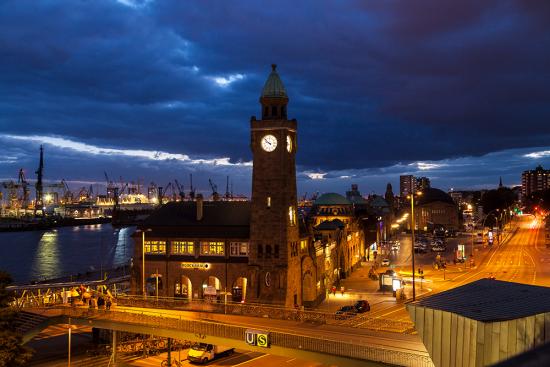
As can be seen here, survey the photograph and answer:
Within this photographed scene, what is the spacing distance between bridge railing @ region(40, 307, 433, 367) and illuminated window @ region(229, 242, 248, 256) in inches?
926

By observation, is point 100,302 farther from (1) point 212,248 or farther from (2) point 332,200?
(2) point 332,200

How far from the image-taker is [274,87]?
221ft

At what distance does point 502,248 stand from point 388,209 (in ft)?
172

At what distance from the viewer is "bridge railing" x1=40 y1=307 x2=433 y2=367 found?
30500 millimetres

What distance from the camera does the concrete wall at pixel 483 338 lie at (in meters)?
24.7

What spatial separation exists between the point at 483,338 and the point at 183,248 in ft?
163

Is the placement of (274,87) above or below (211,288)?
above

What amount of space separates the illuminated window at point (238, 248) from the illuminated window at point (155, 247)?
9.39 meters

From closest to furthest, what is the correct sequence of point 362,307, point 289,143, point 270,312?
1. point 270,312
2. point 362,307
3. point 289,143

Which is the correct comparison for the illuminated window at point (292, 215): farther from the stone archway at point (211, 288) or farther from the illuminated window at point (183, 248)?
the illuminated window at point (183, 248)

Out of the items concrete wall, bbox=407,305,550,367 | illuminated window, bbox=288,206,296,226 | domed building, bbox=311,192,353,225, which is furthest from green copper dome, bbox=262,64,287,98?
domed building, bbox=311,192,353,225

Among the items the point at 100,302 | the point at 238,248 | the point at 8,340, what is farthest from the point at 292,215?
the point at 8,340

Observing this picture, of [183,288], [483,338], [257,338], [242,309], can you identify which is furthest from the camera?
[183,288]

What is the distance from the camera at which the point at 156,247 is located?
2793 inches
